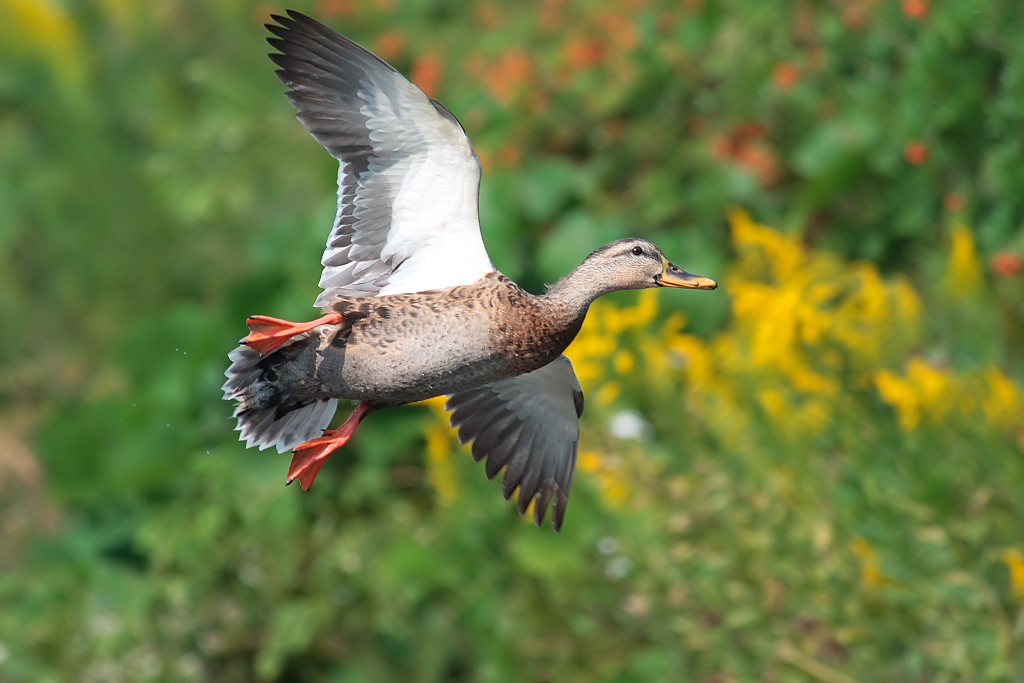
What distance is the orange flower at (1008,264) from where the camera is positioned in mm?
4486

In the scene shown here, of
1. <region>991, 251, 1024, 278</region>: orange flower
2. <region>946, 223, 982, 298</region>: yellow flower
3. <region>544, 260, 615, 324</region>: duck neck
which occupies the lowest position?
<region>991, 251, 1024, 278</region>: orange flower

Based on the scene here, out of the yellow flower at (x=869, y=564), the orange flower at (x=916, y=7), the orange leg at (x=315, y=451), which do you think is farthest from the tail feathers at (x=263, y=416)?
the orange flower at (x=916, y=7)

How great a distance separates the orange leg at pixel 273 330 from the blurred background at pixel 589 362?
153cm

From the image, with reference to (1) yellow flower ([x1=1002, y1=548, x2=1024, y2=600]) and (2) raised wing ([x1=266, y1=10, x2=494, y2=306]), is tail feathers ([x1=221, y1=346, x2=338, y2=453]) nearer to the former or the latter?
(2) raised wing ([x1=266, y1=10, x2=494, y2=306])

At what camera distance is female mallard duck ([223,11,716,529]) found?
300 centimetres

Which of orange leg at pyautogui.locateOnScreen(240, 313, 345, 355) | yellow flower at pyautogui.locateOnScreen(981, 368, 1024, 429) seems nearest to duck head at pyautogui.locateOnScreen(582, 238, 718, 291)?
orange leg at pyautogui.locateOnScreen(240, 313, 345, 355)

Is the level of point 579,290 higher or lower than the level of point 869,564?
higher

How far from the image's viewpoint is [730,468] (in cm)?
427

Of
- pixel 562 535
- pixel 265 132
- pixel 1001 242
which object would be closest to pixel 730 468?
pixel 562 535

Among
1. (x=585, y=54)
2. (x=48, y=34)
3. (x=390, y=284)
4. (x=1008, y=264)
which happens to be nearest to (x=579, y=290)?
(x=390, y=284)

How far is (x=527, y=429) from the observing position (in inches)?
148

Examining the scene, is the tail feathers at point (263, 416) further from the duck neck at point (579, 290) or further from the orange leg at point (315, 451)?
the duck neck at point (579, 290)

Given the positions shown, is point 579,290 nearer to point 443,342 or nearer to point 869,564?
point 443,342

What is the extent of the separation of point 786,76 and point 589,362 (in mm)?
1789
